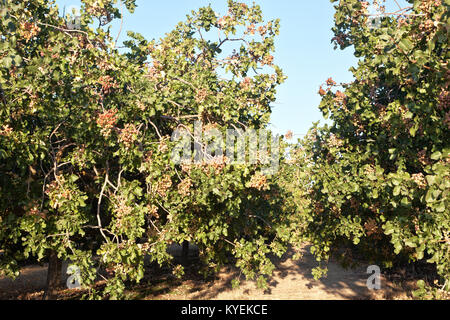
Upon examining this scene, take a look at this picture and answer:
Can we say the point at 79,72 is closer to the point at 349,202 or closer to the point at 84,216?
the point at 84,216

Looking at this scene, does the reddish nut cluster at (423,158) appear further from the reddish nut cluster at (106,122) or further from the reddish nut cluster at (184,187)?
the reddish nut cluster at (106,122)

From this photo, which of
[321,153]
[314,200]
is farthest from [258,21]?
[314,200]

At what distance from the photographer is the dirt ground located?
1404 cm

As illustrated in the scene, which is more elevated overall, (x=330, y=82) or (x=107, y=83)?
(x=330, y=82)

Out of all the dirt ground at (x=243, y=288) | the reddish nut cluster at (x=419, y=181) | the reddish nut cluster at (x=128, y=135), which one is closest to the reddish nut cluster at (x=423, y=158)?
the reddish nut cluster at (x=419, y=181)

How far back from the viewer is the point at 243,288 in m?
15.2

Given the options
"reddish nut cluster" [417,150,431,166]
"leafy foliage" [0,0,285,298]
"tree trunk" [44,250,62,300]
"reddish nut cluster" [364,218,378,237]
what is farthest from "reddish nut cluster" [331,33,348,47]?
"tree trunk" [44,250,62,300]

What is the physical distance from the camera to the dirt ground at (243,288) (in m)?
14.0

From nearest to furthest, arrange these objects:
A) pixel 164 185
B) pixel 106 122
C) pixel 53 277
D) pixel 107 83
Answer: pixel 106 122 < pixel 164 185 < pixel 107 83 < pixel 53 277

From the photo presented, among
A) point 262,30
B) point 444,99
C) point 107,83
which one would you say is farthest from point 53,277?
point 444,99

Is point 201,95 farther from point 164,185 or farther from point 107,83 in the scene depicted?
point 164,185

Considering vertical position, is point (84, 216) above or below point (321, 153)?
below
